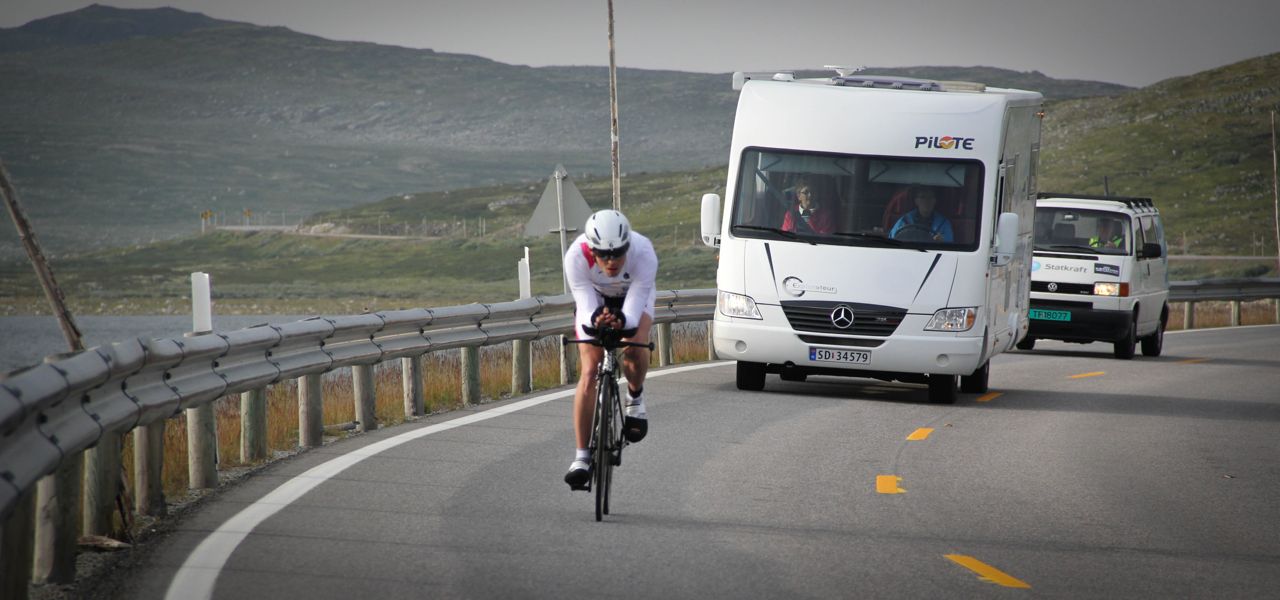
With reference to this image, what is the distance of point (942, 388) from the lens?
15.5 meters

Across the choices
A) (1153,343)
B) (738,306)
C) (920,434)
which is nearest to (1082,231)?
(1153,343)

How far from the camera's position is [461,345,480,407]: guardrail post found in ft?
48.8

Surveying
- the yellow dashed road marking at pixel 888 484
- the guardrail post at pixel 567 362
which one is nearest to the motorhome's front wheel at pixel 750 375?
the guardrail post at pixel 567 362

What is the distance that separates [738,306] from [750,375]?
115cm

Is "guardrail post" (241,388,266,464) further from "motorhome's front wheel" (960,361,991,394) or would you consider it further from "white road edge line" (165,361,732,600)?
"motorhome's front wheel" (960,361,991,394)

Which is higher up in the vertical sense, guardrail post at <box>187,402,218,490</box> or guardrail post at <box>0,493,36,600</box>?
guardrail post at <box>0,493,36,600</box>

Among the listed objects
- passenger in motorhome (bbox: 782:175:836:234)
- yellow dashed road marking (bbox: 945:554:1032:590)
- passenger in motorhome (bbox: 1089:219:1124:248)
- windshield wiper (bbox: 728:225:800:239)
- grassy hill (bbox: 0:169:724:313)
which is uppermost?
passenger in motorhome (bbox: 782:175:836:234)

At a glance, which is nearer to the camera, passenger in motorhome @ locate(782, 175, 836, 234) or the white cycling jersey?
the white cycling jersey

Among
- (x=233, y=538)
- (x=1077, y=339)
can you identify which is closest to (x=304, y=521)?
(x=233, y=538)

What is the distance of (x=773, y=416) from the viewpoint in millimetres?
14047

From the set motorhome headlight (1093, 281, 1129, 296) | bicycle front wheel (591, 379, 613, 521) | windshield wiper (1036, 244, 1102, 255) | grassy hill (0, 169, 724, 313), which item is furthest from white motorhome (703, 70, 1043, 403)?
grassy hill (0, 169, 724, 313)

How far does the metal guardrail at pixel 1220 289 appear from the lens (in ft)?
99.3

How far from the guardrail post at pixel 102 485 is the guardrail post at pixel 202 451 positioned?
1608 mm

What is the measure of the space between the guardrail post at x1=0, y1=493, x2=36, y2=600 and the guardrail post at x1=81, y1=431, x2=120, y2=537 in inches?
55.0
